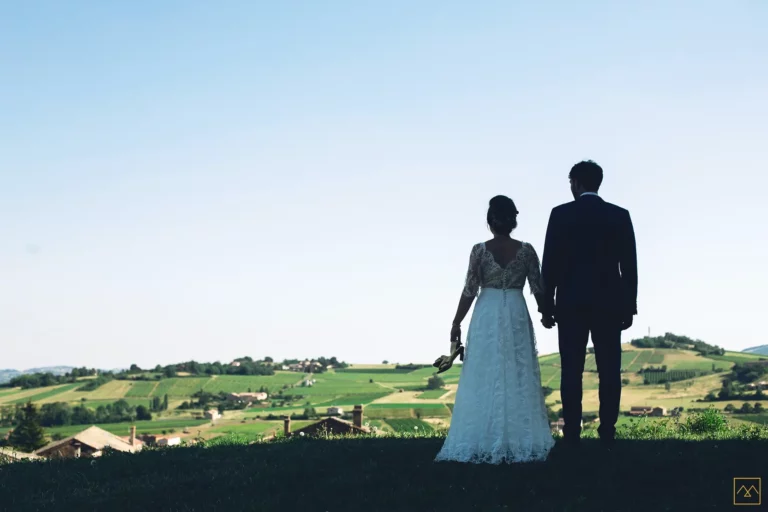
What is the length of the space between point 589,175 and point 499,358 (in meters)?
2.65

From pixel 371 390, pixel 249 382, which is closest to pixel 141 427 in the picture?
pixel 371 390

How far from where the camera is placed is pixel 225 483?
8.83 m

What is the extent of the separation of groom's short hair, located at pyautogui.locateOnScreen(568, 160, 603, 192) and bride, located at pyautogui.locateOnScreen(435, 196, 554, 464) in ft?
3.19

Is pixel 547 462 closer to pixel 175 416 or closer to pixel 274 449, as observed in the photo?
pixel 274 449

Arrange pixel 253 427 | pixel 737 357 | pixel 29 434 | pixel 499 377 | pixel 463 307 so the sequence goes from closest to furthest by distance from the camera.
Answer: pixel 499 377, pixel 463 307, pixel 29 434, pixel 253 427, pixel 737 357

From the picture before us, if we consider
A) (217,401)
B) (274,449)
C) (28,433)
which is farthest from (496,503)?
(217,401)

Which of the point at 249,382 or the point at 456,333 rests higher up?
the point at 456,333

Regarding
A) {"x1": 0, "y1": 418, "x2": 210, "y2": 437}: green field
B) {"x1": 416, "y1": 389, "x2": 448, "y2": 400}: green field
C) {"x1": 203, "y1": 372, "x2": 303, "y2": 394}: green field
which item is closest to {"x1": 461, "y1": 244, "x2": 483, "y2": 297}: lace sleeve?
{"x1": 0, "y1": 418, "x2": 210, "y2": 437}: green field

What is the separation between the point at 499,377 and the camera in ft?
31.2

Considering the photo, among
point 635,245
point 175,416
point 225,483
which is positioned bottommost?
point 175,416

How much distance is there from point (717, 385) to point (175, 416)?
2964 inches

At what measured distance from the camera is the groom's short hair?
32.1 feet

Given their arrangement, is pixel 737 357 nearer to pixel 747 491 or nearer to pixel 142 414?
pixel 142 414

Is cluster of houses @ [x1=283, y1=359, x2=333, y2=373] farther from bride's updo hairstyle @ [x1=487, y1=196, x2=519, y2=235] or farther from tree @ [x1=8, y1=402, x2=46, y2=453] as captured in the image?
bride's updo hairstyle @ [x1=487, y1=196, x2=519, y2=235]
